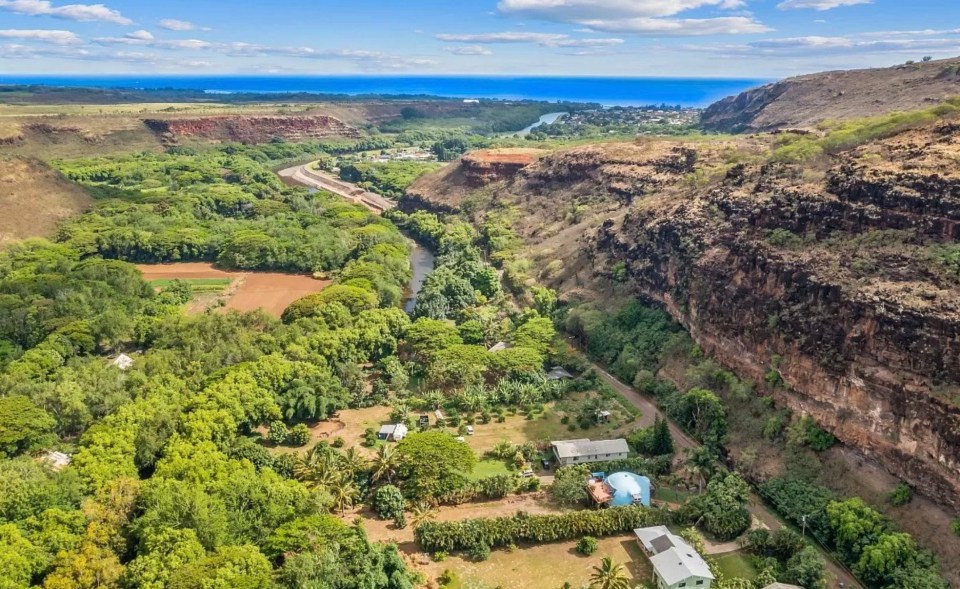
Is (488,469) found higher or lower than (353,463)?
lower

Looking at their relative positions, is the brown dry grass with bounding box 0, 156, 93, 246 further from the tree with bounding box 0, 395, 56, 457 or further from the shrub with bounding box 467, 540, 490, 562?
the shrub with bounding box 467, 540, 490, 562

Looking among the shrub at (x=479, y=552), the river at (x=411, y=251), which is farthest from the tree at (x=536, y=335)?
the shrub at (x=479, y=552)

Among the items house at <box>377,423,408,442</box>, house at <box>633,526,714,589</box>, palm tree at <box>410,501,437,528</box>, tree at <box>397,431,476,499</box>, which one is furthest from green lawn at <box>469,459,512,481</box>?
house at <box>633,526,714,589</box>

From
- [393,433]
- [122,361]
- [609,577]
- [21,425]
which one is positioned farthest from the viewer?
[122,361]

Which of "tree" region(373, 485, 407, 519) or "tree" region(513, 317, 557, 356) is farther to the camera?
"tree" region(513, 317, 557, 356)

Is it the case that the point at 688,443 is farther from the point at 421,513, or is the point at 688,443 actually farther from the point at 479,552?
the point at 421,513

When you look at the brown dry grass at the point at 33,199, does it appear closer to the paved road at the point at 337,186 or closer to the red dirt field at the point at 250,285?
the red dirt field at the point at 250,285

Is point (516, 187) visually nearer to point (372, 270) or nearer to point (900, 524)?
point (372, 270)

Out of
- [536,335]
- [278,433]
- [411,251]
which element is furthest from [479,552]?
[411,251]
